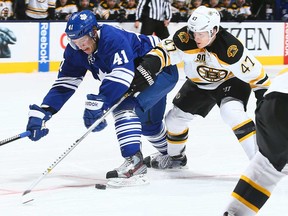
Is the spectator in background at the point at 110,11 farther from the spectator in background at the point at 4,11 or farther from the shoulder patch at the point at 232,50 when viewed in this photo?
the shoulder patch at the point at 232,50

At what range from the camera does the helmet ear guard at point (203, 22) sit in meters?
4.30

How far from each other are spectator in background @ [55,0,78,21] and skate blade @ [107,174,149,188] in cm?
641

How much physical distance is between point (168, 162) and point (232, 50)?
34.6 inches

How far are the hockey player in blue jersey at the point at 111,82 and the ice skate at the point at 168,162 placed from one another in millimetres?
356

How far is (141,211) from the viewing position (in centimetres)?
382

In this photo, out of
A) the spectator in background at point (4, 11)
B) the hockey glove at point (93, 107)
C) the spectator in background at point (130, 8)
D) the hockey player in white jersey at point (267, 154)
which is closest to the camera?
the hockey player in white jersey at point (267, 154)

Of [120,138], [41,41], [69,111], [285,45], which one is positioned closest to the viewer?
[120,138]

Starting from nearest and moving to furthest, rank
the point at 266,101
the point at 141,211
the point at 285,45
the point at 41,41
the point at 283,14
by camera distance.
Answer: the point at 266,101
the point at 141,211
the point at 41,41
the point at 285,45
the point at 283,14

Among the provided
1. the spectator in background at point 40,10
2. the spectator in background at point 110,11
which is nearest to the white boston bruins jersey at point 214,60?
the spectator in background at point 40,10

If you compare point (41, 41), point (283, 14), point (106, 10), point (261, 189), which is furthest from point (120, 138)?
point (283, 14)

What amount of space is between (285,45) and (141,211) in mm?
8388

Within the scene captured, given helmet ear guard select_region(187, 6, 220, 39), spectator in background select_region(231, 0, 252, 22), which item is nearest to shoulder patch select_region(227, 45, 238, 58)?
helmet ear guard select_region(187, 6, 220, 39)

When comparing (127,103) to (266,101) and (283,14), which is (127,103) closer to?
(266,101)

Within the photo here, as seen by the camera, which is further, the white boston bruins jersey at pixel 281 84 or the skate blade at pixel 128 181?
the skate blade at pixel 128 181
